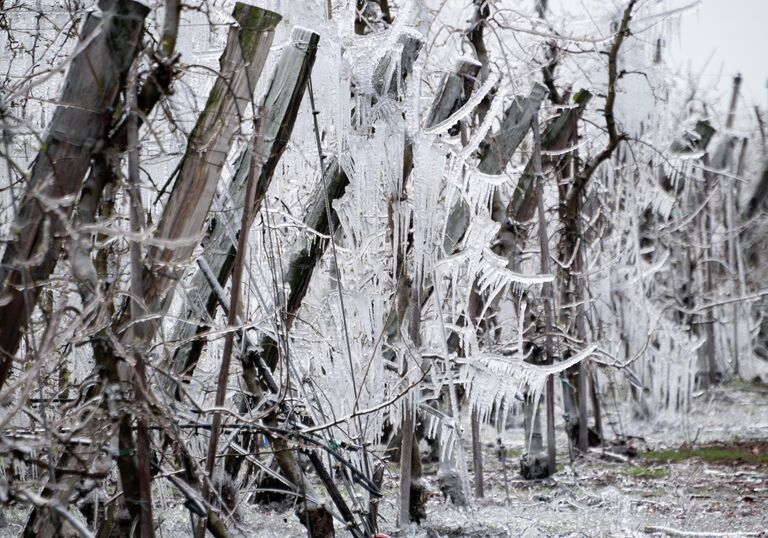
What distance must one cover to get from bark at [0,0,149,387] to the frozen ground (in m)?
1.55

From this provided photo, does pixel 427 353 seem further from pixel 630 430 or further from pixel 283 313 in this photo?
pixel 630 430

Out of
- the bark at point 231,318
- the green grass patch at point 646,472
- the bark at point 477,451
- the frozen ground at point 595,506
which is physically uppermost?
the bark at point 231,318

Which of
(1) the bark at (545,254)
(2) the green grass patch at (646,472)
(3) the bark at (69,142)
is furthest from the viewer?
(2) the green grass patch at (646,472)

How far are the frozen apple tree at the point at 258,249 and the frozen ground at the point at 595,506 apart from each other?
263 millimetres

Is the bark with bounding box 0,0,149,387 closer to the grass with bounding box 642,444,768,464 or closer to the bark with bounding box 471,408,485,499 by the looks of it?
the bark with bounding box 471,408,485,499

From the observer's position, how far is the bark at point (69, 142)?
8.66 ft

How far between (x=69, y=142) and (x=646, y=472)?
6973 mm

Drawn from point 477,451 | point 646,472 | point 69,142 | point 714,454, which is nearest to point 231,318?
point 69,142

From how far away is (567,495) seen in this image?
695cm

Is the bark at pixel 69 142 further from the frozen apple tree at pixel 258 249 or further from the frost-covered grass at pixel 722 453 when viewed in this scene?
the frost-covered grass at pixel 722 453

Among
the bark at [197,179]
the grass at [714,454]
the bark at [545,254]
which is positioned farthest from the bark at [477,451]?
the grass at [714,454]

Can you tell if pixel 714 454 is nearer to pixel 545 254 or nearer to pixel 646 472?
pixel 646 472

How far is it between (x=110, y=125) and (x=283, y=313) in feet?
4.15

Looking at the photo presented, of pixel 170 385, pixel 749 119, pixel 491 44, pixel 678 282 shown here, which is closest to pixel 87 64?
pixel 170 385
